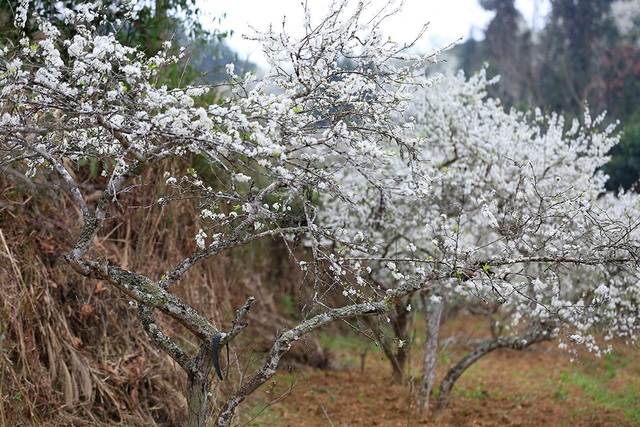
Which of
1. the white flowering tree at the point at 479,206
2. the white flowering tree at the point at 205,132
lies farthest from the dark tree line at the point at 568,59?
the white flowering tree at the point at 205,132

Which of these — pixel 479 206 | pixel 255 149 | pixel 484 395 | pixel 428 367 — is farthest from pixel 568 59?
pixel 255 149

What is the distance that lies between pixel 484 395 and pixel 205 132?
6472 millimetres

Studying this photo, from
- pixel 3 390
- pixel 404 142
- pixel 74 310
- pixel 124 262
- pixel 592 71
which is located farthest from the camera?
pixel 592 71

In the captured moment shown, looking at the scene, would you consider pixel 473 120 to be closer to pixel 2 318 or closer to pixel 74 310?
pixel 74 310

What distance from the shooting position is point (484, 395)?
27.9ft

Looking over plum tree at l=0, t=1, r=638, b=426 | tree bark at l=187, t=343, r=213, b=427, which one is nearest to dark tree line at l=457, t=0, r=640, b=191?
plum tree at l=0, t=1, r=638, b=426

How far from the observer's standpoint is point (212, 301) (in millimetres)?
6910

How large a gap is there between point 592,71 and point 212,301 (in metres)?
21.2

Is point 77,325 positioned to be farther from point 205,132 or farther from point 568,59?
point 568,59

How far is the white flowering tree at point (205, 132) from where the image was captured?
Answer: 331 centimetres

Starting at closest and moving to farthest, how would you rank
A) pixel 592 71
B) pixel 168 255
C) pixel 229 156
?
pixel 229 156
pixel 168 255
pixel 592 71

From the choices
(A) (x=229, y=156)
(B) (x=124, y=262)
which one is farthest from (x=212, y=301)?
(A) (x=229, y=156)

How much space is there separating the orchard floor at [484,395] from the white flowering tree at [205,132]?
1442mm

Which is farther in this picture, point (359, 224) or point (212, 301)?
point (359, 224)
